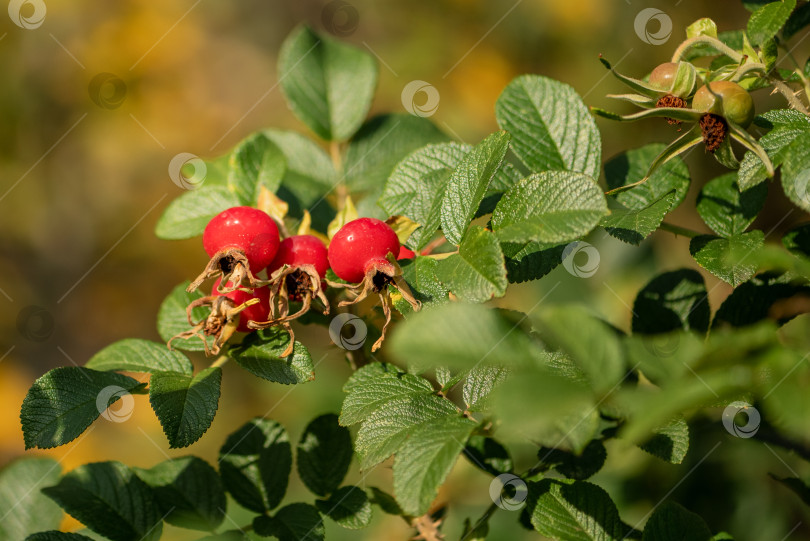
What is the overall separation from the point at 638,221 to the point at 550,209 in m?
0.17

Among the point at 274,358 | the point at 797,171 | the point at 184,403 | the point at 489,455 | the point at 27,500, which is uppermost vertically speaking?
the point at 797,171

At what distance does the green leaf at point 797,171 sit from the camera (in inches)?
31.6

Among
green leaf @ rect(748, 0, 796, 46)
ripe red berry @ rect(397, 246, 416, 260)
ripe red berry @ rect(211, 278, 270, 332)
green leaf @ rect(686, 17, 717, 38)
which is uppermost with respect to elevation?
green leaf @ rect(748, 0, 796, 46)

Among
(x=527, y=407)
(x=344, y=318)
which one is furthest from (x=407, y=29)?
(x=527, y=407)

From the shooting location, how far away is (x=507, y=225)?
Answer: 3.00ft

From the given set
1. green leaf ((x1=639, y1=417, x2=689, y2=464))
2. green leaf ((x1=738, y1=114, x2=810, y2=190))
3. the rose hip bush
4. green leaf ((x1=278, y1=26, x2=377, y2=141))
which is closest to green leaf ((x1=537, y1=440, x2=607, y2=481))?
the rose hip bush

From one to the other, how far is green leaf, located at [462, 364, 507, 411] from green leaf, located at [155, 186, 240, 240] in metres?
0.64

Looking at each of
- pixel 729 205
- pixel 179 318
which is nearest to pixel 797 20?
pixel 729 205

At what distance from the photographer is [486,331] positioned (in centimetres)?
68

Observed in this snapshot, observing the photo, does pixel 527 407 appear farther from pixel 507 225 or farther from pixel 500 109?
pixel 500 109

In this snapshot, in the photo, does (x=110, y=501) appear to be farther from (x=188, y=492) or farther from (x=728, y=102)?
(x=728, y=102)

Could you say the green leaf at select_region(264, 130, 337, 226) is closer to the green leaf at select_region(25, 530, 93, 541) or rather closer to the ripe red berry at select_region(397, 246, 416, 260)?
the ripe red berry at select_region(397, 246, 416, 260)

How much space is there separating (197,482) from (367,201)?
683mm

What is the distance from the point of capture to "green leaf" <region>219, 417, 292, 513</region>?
1235mm
